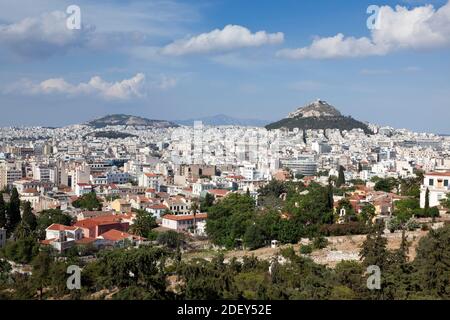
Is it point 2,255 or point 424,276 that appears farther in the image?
point 2,255

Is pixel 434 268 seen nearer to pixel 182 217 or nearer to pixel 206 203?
pixel 182 217

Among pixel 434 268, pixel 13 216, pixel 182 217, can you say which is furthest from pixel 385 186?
pixel 434 268

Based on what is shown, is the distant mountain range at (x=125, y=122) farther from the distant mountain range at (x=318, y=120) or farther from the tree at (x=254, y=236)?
the tree at (x=254, y=236)

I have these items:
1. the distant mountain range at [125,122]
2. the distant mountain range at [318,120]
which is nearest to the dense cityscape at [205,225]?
the distant mountain range at [318,120]
